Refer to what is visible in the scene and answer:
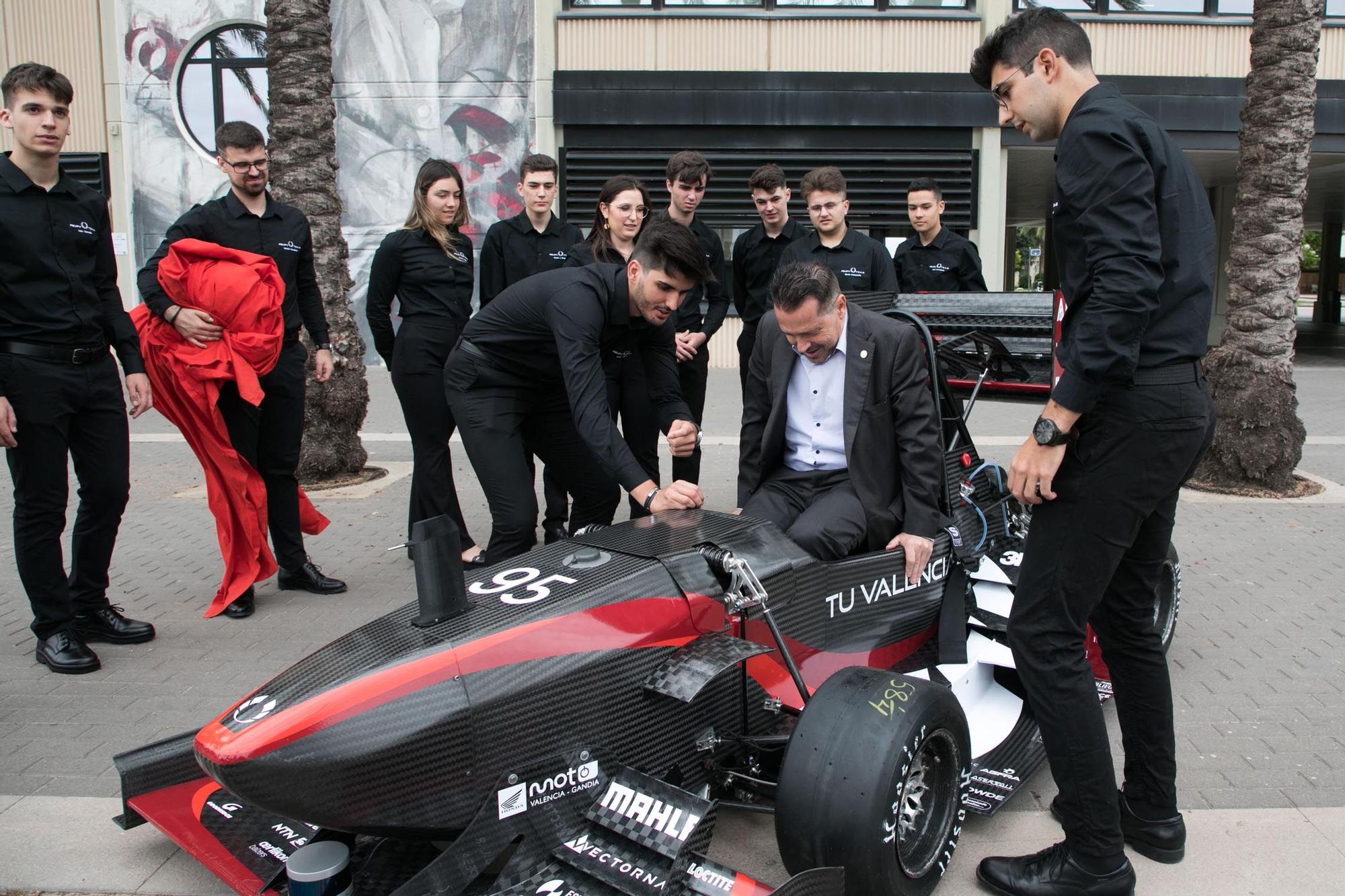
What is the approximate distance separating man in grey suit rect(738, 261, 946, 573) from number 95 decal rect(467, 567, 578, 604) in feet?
2.98

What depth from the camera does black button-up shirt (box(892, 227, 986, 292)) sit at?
674cm

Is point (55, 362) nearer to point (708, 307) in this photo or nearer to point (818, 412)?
point (818, 412)

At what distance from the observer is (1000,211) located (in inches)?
597

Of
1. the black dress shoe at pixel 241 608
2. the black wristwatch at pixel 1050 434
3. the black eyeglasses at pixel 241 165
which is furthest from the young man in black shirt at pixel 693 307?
the black wristwatch at pixel 1050 434

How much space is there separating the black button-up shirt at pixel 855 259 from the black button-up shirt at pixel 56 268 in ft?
11.0

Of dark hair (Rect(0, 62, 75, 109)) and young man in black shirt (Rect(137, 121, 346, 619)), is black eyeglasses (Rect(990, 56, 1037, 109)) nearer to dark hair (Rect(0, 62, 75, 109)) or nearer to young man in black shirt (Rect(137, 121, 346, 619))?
dark hair (Rect(0, 62, 75, 109))

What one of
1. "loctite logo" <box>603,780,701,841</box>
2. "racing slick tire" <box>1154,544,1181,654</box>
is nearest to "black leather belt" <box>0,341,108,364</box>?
"loctite logo" <box>603,780,701,841</box>

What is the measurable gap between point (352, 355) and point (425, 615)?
591cm

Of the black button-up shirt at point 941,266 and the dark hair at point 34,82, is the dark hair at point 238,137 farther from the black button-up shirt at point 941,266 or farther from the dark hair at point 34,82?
the black button-up shirt at point 941,266

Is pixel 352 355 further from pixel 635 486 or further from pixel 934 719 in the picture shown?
pixel 934 719

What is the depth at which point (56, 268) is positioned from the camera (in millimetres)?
4160

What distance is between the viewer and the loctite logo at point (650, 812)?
92.6 inches

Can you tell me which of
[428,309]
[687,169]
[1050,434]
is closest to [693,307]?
[687,169]

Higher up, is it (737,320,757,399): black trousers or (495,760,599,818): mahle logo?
(737,320,757,399): black trousers
